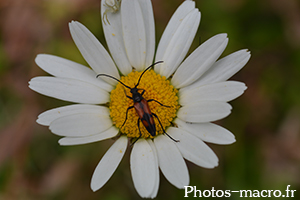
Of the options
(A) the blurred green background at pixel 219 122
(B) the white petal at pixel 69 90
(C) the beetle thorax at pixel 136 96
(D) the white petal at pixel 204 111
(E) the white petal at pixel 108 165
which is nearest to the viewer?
(D) the white petal at pixel 204 111

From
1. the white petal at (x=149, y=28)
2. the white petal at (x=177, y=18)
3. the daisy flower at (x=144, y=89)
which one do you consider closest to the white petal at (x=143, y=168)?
the daisy flower at (x=144, y=89)

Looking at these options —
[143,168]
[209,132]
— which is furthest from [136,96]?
[209,132]

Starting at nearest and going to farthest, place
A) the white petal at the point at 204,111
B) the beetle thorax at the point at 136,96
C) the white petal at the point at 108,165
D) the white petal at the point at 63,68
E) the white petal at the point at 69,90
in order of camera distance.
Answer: the white petal at the point at 204,111
the white petal at the point at 108,165
the beetle thorax at the point at 136,96
the white petal at the point at 69,90
the white petal at the point at 63,68

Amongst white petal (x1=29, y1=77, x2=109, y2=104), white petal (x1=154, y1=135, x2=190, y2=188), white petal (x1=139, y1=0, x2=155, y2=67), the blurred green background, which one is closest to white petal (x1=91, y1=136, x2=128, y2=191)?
white petal (x1=154, y1=135, x2=190, y2=188)

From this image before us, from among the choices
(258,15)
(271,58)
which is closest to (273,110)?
(271,58)

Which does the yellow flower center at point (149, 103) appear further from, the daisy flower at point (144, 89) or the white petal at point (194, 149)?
the white petal at point (194, 149)

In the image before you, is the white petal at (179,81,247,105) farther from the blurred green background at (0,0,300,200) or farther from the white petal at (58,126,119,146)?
the blurred green background at (0,0,300,200)
